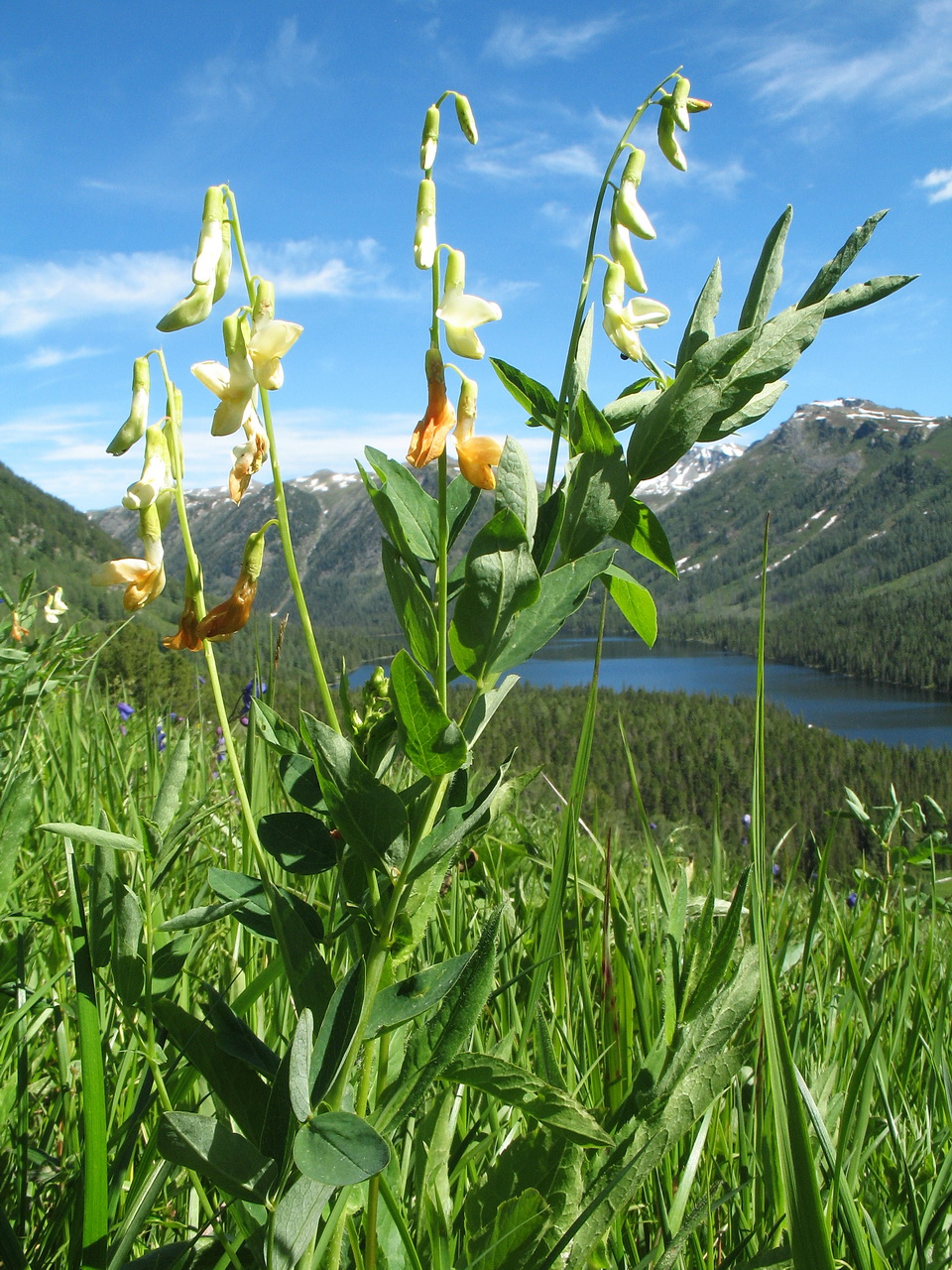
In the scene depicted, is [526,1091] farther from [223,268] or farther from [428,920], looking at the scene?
[223,268]

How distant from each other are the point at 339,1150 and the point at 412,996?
0.14m

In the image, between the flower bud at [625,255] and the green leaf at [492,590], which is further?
the flower bud at [625,255]

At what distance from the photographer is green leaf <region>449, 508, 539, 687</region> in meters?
0.68

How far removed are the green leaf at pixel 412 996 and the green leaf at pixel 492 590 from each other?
0.89 feet

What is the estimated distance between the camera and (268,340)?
73 centimetres

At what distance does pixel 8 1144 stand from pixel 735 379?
1.40m

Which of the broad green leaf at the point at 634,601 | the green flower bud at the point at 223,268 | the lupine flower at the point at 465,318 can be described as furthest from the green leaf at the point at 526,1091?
the green flower bud at the point at 223,268

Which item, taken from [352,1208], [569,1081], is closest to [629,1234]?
[569,1081]

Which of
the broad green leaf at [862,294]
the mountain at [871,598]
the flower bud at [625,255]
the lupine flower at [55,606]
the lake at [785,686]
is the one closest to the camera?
the broad green leaf at [862,294]

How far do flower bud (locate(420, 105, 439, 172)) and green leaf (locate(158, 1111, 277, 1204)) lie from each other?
85 cm

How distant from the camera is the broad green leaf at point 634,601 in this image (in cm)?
81

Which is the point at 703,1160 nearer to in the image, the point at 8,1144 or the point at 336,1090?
the point at 336,1090

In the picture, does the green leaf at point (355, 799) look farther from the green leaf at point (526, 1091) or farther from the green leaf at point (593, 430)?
→ the green leaf at point (593, 430)

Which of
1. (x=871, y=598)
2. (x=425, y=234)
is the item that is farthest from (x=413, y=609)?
(x=871, y=598)
